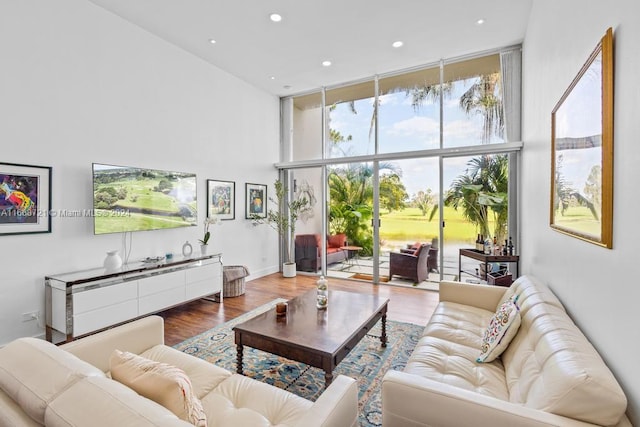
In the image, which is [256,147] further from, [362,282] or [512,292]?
[512,292]

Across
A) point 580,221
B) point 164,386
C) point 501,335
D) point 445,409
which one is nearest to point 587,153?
point 580,221

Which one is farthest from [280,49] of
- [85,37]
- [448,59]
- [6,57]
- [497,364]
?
[497,364]

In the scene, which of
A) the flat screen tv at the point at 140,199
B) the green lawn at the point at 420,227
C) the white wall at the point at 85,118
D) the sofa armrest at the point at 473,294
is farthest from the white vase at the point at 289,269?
the sofa armrest at the point at 473,294

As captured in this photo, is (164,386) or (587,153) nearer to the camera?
(164,386)

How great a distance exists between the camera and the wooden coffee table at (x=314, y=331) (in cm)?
200

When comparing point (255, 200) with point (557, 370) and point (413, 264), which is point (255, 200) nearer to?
point (413, 264)

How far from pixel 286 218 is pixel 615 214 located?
5371 millimetres

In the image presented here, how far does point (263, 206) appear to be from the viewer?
6.04 m

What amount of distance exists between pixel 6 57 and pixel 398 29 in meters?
4.22

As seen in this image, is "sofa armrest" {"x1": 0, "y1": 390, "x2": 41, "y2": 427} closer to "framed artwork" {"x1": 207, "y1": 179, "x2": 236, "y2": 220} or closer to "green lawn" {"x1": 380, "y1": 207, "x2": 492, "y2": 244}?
"framed artwork" {"x1": 207, "y1": 179, "x2": 236, "y2": 220}

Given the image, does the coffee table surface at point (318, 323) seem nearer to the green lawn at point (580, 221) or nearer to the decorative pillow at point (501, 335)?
the decorative pillow at point (501, 335)

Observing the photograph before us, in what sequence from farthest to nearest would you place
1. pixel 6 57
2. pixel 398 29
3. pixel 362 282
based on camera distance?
pixel 362 282
pixel 398 29
pixel 6 57

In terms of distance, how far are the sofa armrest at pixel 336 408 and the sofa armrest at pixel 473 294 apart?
1907mm

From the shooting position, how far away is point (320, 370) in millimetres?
2562
